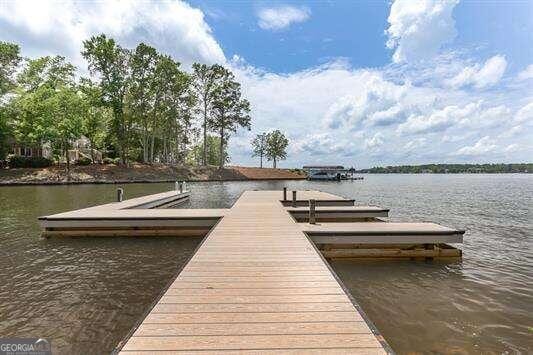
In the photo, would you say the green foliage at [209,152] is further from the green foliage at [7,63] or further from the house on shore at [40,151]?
the green foliage at [7,63]

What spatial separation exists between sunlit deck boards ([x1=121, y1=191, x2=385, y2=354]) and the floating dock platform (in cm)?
1

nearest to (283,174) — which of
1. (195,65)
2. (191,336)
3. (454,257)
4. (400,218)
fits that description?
(195,65)

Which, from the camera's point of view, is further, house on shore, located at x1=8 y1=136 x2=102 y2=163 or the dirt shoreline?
house on shore, located at x1=8 y1=136 x2=102 y2=163

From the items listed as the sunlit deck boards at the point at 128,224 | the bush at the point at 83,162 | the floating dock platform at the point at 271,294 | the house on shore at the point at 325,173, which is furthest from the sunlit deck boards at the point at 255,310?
the house on shore at the point at 325,173

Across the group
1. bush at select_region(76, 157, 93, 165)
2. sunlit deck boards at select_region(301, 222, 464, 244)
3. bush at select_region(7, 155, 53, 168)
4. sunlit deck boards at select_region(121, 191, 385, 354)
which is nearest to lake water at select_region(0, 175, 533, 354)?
sunlit deck boards at select_region(301, 222, 464, 244)

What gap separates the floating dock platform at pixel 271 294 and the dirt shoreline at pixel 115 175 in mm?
40831

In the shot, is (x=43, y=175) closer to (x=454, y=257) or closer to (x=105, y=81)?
(x=105, y=81)

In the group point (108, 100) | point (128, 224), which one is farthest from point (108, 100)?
point (128, 224)

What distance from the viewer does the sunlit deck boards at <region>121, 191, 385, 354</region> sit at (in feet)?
11.3

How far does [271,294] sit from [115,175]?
48.6 meters

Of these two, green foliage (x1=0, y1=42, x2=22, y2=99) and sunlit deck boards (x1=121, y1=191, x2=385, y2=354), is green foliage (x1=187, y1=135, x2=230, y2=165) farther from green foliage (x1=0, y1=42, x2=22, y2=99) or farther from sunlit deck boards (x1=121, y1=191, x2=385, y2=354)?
sunlit deck boards (x1=121, y1=191, x2=385, y2=354)

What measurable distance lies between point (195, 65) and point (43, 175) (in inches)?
1222

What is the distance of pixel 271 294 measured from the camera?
191 inches

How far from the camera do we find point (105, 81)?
5047 cm
